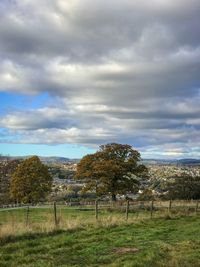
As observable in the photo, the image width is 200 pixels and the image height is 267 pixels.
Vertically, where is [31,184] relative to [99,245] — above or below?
above

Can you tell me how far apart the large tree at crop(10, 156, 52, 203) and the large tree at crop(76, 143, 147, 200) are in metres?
8.25

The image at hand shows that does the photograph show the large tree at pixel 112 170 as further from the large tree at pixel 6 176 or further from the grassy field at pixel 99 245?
the grassy field at pixel 99 245

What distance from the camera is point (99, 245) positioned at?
18.9m

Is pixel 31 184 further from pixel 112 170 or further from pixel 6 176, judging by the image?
pixel 6 176

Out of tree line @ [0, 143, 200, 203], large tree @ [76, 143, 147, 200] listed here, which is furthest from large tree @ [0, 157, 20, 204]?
large tree @ [76, 143, 147, 200]

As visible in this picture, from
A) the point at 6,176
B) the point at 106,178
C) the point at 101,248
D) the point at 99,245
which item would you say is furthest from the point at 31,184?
the point at 101,248

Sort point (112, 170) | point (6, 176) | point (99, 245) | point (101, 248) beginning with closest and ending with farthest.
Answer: point (101, 248) < point (99, 245) < point (112, 170) < point (6, 176)

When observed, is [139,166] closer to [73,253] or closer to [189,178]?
[189,178]

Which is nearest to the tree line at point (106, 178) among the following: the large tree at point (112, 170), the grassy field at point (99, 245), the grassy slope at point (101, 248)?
the large tree at point (112, 170)

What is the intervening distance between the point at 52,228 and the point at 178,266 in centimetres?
1079

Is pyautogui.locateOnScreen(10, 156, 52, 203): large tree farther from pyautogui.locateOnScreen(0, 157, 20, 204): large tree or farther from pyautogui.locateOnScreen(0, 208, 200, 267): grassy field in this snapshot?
pyautogui.locateOnScreen(0, 208, 200, 267): grassy field

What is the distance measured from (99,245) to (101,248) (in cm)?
80

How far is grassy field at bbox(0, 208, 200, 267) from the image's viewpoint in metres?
15.0

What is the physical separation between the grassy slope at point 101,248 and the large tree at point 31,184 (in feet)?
174
